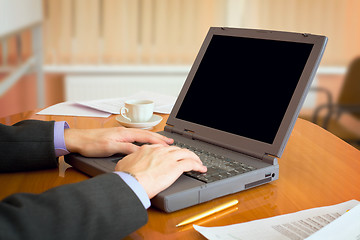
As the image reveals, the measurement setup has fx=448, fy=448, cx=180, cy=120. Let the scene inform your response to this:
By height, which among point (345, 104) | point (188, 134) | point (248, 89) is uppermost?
point (248, 89)

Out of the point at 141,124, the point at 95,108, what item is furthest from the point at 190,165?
the point at 95,108

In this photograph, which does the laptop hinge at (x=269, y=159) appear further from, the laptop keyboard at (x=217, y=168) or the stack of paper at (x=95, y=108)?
the stack of paper at (x=95, y=108)

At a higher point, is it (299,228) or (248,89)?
(248,89)

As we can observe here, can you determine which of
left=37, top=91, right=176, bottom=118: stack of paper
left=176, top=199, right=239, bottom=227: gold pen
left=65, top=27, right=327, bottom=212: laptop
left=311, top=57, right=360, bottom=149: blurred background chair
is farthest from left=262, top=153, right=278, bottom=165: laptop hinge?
left=311, top=57, right=360, bottom=149: blurred background chair

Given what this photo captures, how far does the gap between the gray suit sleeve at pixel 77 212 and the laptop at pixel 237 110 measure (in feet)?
0.27

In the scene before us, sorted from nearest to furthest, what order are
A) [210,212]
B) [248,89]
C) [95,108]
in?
[210,212] → [248,89] → [95,108]

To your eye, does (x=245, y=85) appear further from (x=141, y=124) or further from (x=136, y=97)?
(x=136, y=97)

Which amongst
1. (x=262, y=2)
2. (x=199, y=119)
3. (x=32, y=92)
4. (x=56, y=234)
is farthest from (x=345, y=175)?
(x=32, y=92)

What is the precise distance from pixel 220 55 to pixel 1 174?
56cm

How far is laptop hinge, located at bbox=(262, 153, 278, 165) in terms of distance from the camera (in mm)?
883

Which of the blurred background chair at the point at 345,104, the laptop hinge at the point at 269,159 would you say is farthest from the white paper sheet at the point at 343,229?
the blurred background chair at the point at 345,104

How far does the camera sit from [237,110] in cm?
100

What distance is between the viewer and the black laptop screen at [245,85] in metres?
0.93

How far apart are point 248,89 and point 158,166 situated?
330mm
